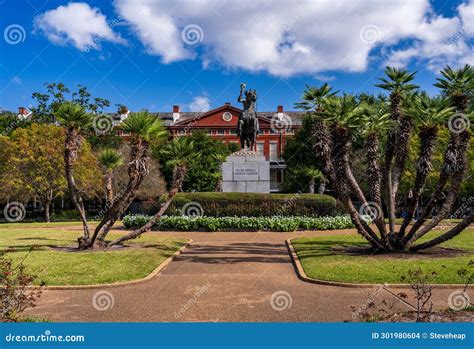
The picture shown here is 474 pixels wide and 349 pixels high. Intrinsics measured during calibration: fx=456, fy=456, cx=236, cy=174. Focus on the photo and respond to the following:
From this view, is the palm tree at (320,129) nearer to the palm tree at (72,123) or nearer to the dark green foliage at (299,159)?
the palm tree at (72,123)

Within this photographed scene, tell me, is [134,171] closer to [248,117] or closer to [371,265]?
[371,265]

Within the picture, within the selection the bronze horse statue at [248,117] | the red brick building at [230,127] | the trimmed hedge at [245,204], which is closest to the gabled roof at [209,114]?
the red brick building at [230,127]

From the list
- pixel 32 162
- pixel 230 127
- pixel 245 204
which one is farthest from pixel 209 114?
pixel 245 204

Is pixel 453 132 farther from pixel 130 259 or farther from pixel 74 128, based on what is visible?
pixel 74 128

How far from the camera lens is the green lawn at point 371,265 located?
1088 centimetres

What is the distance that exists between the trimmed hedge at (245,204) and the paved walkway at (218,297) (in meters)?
11.3

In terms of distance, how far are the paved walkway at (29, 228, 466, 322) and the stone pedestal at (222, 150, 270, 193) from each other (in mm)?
13030

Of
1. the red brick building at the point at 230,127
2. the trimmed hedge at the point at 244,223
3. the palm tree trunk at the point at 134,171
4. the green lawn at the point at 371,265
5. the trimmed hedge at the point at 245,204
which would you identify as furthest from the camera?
the red brick building at the point at 230,127

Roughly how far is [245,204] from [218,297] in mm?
15770

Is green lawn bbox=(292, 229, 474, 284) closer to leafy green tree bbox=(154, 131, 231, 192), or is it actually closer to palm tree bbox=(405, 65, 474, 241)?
palm tree bbox=(405, 65, 474, 241)

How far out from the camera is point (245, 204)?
83.1 feet

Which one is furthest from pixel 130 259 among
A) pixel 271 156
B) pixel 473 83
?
pixel 271 156

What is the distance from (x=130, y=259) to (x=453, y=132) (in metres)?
10.3

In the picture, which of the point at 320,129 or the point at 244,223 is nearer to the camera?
the point at 320,129
